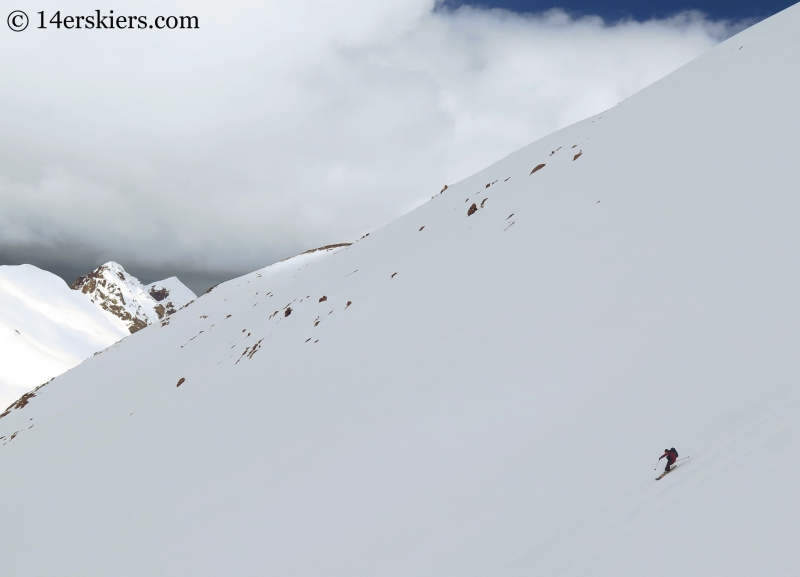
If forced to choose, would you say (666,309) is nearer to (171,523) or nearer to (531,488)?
(531,488)

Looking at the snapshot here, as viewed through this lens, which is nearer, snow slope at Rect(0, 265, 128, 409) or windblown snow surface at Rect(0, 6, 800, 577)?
windblown snow surface at Rect(0, 6, 800, 577)

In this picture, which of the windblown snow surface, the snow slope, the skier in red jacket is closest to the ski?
the skier in red jacket

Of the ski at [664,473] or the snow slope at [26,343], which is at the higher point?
the snow slope at [26,343]

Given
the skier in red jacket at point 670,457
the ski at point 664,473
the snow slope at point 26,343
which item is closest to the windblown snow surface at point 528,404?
the ski at point 664,473

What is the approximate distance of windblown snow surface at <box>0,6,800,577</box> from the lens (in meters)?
6.08

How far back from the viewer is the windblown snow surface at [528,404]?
6078 millimetres

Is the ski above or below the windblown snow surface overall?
below

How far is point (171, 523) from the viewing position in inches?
543

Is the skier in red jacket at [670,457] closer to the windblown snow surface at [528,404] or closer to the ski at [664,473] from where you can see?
the ski at [664,473]

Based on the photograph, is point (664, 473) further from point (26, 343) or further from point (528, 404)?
point (26, 343)

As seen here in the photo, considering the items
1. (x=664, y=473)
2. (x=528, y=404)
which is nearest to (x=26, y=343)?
(x=528, y=404)

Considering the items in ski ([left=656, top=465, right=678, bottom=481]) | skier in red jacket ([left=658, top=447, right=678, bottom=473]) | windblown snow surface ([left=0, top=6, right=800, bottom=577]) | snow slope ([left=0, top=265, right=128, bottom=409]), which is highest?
snow slope ([left=0, top=265, right=128, bottom=409])

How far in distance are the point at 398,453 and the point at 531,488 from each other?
166 inches

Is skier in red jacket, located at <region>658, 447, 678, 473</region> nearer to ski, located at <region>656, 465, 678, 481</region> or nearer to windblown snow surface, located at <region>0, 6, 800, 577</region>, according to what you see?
ski, located at <region>656, 465, 678, 481</region>
